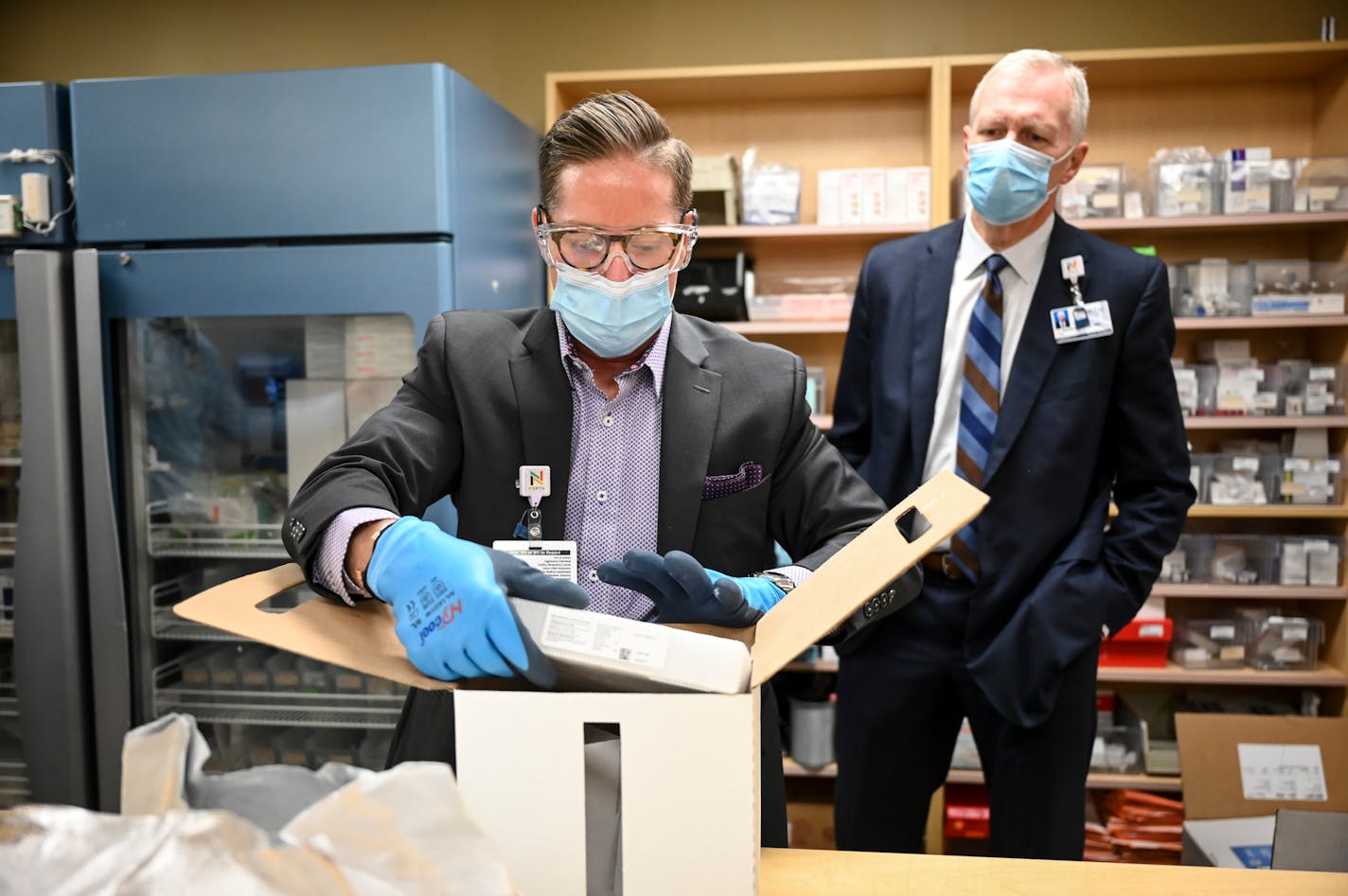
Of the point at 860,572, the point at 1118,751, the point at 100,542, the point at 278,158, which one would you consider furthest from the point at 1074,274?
the point at 100,542

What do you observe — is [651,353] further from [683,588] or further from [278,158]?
A: [278,158]

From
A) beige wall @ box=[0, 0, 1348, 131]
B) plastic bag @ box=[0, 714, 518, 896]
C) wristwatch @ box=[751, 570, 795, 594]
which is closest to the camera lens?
plastic bag @ box=[0, 714, 518, 896]

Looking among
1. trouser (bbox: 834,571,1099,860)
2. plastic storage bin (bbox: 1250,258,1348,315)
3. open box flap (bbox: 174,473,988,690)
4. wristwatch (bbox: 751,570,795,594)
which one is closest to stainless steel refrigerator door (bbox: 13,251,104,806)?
open box flap (bbox: 174,473,988,690)

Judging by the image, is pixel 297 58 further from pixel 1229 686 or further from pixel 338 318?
pixel 1229 686

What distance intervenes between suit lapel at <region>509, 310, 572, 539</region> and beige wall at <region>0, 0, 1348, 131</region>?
249 cm

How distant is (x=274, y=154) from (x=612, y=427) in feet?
4.86

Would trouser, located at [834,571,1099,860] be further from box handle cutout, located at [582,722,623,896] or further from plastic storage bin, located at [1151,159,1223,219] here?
plastic storage bin, located at [1151,159,1223,219]

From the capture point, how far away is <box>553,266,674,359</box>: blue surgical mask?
1350mm

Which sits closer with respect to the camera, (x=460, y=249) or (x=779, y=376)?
(x=779, y=376)

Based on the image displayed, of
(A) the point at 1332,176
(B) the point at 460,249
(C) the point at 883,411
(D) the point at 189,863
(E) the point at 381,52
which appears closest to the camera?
(D) the point at 189,863

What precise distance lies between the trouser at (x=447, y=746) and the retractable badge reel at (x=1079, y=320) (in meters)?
1.03

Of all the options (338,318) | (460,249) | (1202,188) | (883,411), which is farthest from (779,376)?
(1202,188)

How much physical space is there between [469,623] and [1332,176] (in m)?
3.22

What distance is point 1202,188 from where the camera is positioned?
2992mm
